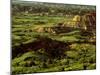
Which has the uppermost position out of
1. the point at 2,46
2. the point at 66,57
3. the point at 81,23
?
the point at 81,23

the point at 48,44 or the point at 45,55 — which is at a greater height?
the point at 48,44

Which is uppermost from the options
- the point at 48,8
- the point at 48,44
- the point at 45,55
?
the point at 48,8

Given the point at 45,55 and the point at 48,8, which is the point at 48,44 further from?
the point at 48,8

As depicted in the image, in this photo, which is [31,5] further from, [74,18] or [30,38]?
[74,18]

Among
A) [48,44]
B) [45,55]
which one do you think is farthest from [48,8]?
[45,55]

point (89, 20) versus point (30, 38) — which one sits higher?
point (89, 20)

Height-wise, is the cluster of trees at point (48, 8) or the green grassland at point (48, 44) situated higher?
the cluster of trees at point (48, 8)

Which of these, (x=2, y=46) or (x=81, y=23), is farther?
(x=81, y=23)

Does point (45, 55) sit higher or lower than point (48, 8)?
lower

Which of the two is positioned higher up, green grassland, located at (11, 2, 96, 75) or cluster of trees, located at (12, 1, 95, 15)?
cluster of trees, located at (12, 1, 95, 15)

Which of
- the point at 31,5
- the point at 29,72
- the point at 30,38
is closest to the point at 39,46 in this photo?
the point at 30,38
